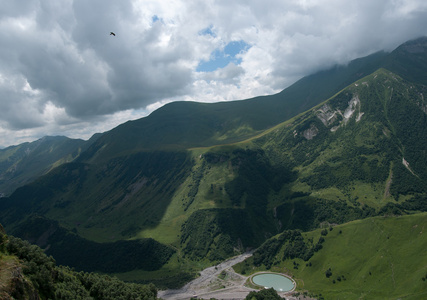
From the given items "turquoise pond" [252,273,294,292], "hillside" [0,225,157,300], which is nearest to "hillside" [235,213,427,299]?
"turquoise pond" [252,273,294,292]

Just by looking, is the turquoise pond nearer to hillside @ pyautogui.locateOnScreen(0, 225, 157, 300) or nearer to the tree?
the tree

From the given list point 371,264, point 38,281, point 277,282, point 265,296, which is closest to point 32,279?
point 38,281

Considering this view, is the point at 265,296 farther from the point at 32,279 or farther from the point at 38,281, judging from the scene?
the point at 32,279

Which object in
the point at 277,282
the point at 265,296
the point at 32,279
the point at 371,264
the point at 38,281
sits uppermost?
the point at 32,279

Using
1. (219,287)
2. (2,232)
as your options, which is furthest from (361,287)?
(2,232)

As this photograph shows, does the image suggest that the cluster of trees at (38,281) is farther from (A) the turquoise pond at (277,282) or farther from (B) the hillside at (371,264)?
(B) the hillside at (371,264)
